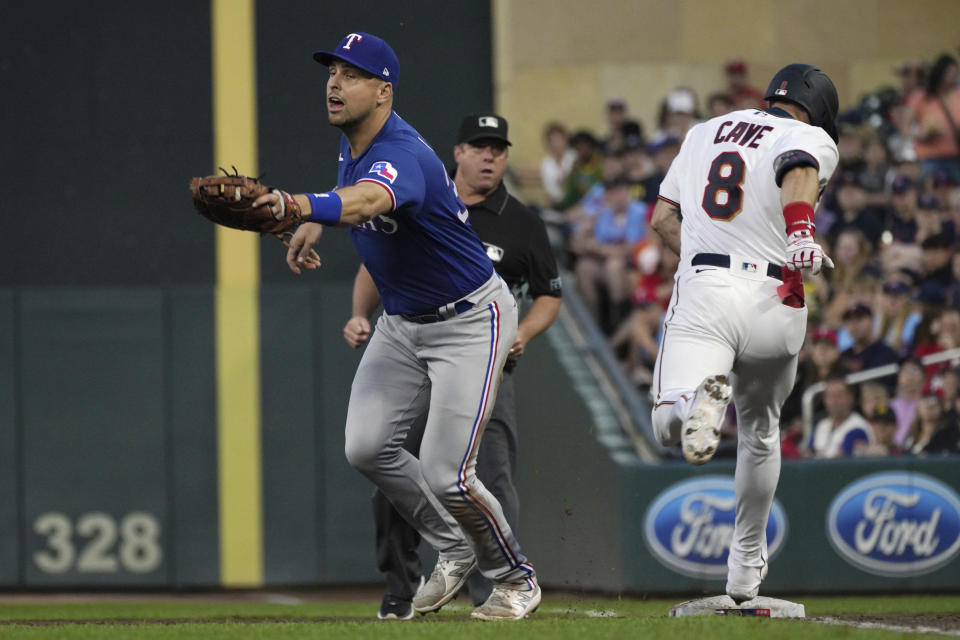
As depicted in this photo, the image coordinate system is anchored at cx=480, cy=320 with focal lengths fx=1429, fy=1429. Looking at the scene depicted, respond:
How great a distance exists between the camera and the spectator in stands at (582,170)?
11.8 meters

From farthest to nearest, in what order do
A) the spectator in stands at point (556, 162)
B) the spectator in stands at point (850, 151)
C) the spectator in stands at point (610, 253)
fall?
the spectator in stands at point (556, 162) → the spectator in stands at point (850, 151) → the spectator in stands at point (610, 253)

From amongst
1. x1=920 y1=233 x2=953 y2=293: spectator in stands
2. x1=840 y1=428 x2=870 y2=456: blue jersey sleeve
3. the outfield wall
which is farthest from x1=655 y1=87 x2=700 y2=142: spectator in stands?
x1=840 y1=428 x2=870 y2=456: blue jersey sleeve

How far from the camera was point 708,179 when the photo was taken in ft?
17.3

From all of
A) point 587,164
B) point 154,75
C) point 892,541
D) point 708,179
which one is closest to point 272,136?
point 154,75

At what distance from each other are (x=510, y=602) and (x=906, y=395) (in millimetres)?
4471

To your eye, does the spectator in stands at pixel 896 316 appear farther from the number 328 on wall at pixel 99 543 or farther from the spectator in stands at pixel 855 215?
the number 328 on wall at pixel 99 543

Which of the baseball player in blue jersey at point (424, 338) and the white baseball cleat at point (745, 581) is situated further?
the white baseball cleat at point (745, 581)

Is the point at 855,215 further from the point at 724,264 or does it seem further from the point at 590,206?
the point at 724,264

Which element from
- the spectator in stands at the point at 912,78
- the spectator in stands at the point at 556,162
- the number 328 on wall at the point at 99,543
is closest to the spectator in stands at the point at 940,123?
the spectator in stands at the point at 912,78

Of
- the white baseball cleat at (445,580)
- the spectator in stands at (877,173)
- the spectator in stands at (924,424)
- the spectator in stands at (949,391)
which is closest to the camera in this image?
the white baseball cleat at (445,580)

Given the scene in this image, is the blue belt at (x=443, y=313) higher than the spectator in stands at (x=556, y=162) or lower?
lower

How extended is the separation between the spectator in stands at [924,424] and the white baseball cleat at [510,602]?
4.32 metres

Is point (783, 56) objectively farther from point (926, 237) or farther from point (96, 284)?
point (96, 284)

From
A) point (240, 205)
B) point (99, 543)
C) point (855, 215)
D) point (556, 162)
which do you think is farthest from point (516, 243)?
point (556, 162)
